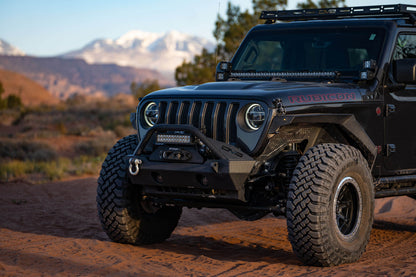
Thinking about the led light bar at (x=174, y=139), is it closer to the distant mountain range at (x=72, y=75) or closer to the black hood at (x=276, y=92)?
the black hood at (x=276, y=92)

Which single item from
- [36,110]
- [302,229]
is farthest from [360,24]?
[36,110]

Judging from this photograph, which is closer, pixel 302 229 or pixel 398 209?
pixel 302 229

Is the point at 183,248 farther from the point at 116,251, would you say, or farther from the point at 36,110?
the point at 36,110

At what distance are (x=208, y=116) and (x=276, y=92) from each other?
657 millimetres

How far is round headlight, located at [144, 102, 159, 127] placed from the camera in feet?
20.3

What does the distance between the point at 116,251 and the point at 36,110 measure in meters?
34.0

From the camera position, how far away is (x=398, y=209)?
415 inches

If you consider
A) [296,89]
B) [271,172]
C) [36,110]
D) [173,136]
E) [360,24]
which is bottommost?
[36,110]

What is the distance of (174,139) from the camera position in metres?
5.65

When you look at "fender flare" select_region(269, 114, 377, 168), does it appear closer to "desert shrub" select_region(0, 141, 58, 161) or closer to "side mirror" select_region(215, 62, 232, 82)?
"side mirror" select_region(215, 62, 232, 82)

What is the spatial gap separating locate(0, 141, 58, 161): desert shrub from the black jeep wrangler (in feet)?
42.3

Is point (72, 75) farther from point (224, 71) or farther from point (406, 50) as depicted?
point (406, 50)

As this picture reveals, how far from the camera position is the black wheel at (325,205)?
549 cm

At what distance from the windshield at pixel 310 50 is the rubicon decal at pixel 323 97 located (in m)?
0.62
